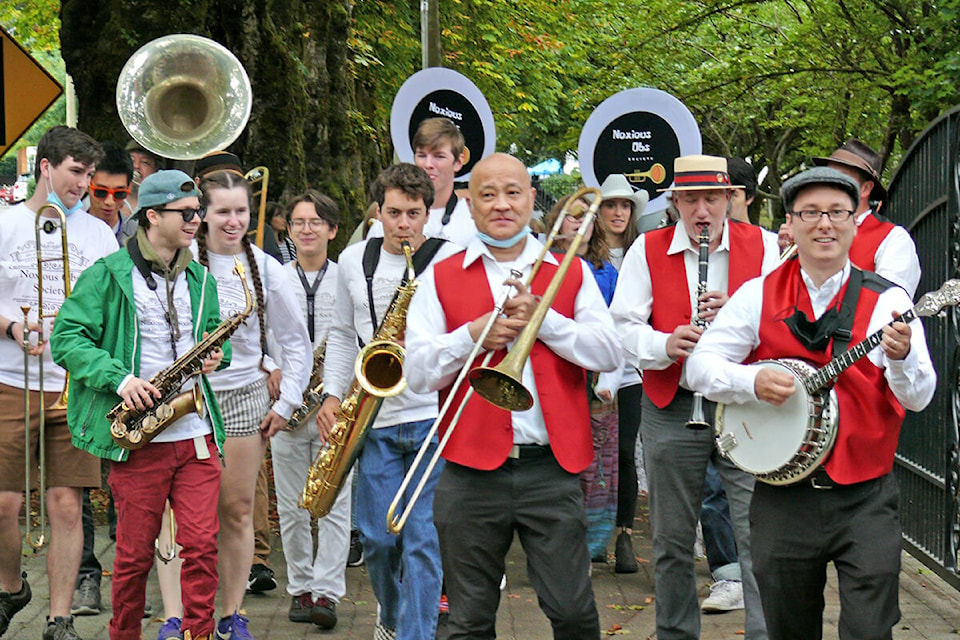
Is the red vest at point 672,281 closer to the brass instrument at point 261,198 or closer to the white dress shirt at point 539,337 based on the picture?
the white dress shirt at point 539,337

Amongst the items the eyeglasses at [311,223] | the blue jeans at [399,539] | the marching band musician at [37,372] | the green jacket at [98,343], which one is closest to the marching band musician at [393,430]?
the blue jeans at [399,539]

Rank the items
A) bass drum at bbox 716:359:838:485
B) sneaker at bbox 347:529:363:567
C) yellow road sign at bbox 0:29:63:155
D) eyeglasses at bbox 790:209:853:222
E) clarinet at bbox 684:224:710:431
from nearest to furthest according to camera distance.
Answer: bass drum at bbox 716:359:838:485, eyeglasses at bbox 790:209:853:222, clarinet at bbox 684:224:710:431, yellow road sign at bbox 0:29:63:155, sneaker at bbox 347:529:363:567

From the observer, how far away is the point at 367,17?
19.3m

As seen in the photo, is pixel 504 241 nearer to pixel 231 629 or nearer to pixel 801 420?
pixel 801 420

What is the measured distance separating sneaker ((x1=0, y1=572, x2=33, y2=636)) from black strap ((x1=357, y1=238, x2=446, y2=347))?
229cm

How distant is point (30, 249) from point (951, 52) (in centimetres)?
1002

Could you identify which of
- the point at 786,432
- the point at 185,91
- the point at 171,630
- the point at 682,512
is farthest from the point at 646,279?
the point at 185,91

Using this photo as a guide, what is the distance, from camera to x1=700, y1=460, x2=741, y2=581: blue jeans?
7.58m

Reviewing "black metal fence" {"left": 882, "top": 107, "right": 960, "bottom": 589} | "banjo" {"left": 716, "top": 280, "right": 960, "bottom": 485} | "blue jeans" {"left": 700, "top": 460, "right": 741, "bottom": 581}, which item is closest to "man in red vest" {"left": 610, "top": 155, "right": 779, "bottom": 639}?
"banjo" {"left": 716, "top": 280, "right": 960, "bottom": 485}

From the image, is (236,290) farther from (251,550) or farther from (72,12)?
(72,12)

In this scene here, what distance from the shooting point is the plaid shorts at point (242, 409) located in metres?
6.61

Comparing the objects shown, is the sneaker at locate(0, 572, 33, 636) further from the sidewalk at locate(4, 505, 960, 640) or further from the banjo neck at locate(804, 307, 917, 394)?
the banjo neck at locate(804, 307, 917, 394)

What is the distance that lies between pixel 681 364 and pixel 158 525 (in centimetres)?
232

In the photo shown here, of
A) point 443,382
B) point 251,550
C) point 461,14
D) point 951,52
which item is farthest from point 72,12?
point 461,14
